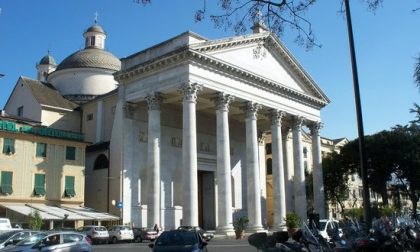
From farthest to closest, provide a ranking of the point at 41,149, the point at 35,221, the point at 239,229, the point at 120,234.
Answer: the point at 41,149
the point at 239,229
the point at 120,234
the point at 35,221

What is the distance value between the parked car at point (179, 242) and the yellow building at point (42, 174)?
20782 mm

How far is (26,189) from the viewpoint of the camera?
1465 inches

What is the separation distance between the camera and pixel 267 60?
44.8m

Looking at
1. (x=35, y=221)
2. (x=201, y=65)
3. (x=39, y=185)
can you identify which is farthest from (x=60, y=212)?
(x=201, y=65)

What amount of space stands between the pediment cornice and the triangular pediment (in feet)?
1.09

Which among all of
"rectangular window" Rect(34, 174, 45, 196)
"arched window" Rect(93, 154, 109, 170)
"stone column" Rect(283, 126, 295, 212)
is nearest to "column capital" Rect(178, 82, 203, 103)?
"arched window" Rect(93, 154, 109, 170)

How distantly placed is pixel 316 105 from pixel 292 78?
4.98 m

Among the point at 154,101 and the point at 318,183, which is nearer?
the point at 154,101

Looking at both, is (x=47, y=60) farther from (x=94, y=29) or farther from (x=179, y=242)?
(x=179, y=242)

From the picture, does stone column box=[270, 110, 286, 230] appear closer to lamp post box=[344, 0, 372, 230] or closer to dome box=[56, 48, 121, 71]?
dome box=[56, 48, 121, 71]

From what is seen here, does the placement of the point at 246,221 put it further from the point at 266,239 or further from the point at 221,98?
the point at 266,239

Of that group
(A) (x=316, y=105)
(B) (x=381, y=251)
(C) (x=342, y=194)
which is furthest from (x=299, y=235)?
(C) (x=342, y=194)

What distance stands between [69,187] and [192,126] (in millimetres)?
11797

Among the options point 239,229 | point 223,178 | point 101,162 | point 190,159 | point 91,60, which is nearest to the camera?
point 190,159
